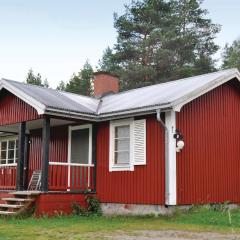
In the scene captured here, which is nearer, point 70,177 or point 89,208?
point 89,208

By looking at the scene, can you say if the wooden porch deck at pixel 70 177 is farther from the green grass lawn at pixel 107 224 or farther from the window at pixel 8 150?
the window at pixel 8 150

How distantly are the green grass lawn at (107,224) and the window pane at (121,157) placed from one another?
6.39ft

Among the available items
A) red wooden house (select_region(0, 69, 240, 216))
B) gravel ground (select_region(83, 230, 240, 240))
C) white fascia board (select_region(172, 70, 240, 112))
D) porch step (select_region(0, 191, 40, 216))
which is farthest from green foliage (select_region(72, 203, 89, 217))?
gravel ground (select_region(83, 230, 240, 240))

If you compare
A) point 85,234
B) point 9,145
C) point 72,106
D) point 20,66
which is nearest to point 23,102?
point 72,106

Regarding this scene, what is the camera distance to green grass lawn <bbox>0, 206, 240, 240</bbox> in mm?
10984

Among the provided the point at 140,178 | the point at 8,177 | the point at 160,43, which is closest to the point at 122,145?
the point at 140,178

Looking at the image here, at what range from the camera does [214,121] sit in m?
16.6

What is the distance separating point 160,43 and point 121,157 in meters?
24.9

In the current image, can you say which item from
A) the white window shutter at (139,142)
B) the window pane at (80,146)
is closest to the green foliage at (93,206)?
the window pane at (80,146)

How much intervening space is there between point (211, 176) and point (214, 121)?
1.88m

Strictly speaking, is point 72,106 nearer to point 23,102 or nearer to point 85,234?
point 23,102

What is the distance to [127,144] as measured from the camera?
1597cm

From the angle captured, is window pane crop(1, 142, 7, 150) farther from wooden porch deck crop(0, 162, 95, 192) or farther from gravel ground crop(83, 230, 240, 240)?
gravel ground crop(83, 230, 240, 240)

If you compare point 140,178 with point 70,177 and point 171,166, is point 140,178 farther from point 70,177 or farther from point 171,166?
point 70,177
